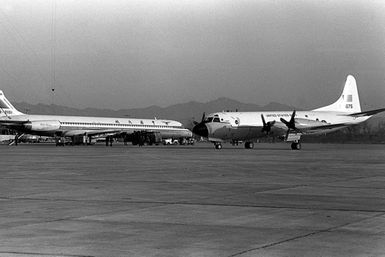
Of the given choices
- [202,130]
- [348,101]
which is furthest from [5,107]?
[348,101]

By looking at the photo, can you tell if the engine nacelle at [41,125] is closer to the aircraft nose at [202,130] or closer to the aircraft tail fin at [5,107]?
the aircraft tail fin at [5,107]

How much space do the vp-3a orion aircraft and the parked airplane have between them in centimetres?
3227

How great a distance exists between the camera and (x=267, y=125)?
229 feet

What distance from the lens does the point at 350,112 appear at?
7769 cm

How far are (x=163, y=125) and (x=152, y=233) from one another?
100m

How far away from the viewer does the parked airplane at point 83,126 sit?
311ft

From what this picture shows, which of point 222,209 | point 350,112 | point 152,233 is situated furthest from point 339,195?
Result: point 350,112

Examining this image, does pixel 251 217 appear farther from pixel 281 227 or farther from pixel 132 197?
pixel 132 197

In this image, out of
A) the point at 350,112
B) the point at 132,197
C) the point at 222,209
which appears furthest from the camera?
the point at 350,112

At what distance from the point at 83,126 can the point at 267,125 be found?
38565 millimetres

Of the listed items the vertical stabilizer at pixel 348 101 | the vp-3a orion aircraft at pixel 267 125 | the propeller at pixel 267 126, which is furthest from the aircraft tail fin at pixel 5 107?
the vertical stabilizer at pixel 348 101

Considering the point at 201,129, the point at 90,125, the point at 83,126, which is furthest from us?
the point at 90,125

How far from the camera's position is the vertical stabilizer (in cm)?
7782

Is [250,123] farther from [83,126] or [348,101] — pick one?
[83,126]
